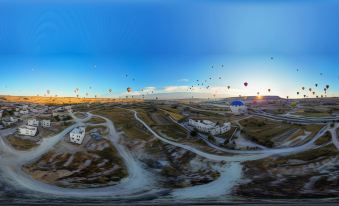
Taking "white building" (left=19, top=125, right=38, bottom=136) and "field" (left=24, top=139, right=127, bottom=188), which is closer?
"field" (left=24, top=139, right=127, bottom=188)

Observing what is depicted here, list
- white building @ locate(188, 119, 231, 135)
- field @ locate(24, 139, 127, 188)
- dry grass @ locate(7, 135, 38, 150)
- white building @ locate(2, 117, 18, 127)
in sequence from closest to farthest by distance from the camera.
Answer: field @ locate(24, 139, 127, 188), dry grass @ locate(7, 135, 38, 150), white building @ locate(188, 119, 231, 135), white building @ locate(2, 117, 18, 127)

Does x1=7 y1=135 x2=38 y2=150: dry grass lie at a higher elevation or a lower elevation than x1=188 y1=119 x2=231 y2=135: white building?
lower

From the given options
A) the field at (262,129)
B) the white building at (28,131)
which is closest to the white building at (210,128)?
the field at (262,129)

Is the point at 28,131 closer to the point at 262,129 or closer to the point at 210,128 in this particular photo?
the point at 210,128

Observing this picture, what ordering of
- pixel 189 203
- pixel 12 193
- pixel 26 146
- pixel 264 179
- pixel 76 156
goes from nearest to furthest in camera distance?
1. pixel 189 203
2. pixel 12 193
3. pixel 264 179
4. pixel 76 156
5. pixel 26 146

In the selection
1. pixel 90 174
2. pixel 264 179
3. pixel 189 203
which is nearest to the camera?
pixel 189 203

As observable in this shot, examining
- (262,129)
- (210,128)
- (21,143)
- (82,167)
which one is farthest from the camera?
(262,129)

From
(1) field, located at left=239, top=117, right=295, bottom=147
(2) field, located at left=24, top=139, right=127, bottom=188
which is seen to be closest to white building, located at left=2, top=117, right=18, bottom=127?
(2) field, located at left=24, top=139, right=127, bottom=188

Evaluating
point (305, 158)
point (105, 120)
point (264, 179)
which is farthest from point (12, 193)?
point (105, 120)

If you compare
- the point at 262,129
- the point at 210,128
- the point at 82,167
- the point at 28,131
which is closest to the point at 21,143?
the point at 28,131

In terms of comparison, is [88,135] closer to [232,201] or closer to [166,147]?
[166,147]

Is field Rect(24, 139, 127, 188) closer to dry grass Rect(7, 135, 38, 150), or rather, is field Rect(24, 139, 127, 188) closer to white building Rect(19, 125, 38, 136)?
dry grass Rect(7, 135, 38, 150)
